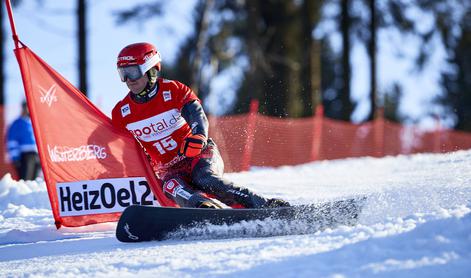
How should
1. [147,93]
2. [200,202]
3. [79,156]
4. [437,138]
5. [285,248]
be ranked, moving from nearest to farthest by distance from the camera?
[285,248] → [200,202] → [147,93] → [79,156] → [437,138]

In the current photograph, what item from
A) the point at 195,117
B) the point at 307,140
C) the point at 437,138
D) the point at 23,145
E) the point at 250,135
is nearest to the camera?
the point at 195,117

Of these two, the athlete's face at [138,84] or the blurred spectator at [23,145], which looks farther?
the blurred spectator at [23,145]

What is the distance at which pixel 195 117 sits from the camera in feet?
20.0

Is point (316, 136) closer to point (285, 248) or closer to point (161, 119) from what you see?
point (161, 119)

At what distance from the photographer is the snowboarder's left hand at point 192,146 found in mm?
5785

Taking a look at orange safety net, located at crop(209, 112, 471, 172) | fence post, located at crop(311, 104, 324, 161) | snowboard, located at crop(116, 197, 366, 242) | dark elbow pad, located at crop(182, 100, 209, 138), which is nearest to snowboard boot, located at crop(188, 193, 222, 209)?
snowboard, located at crop(116, 197, 366, 242)

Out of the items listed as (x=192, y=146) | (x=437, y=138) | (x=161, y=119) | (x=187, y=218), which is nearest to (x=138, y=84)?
(x=161, y=119)

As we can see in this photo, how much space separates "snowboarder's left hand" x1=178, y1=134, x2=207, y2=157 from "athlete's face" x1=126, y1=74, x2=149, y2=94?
0.70 metres

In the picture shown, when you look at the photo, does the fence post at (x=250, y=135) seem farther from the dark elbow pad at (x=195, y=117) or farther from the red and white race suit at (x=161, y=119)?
the dark elbow pad at (x=195, y=117)

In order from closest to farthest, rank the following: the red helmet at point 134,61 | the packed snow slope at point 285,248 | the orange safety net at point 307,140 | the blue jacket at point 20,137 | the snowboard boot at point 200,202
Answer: the packed snow slope at point 285,248
the snowboard boot at point 200,202
the red helmet at point 134,61
the blue jacket at point 20,137
the orange safety net at point 307,140

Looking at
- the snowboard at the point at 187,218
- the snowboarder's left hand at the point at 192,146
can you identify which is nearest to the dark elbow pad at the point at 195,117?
the snowboarder's left hand at the point at 192,146

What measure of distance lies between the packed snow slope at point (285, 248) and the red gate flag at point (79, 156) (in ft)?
0.76

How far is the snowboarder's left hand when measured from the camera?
5785 millimetres

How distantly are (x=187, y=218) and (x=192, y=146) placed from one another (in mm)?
677
